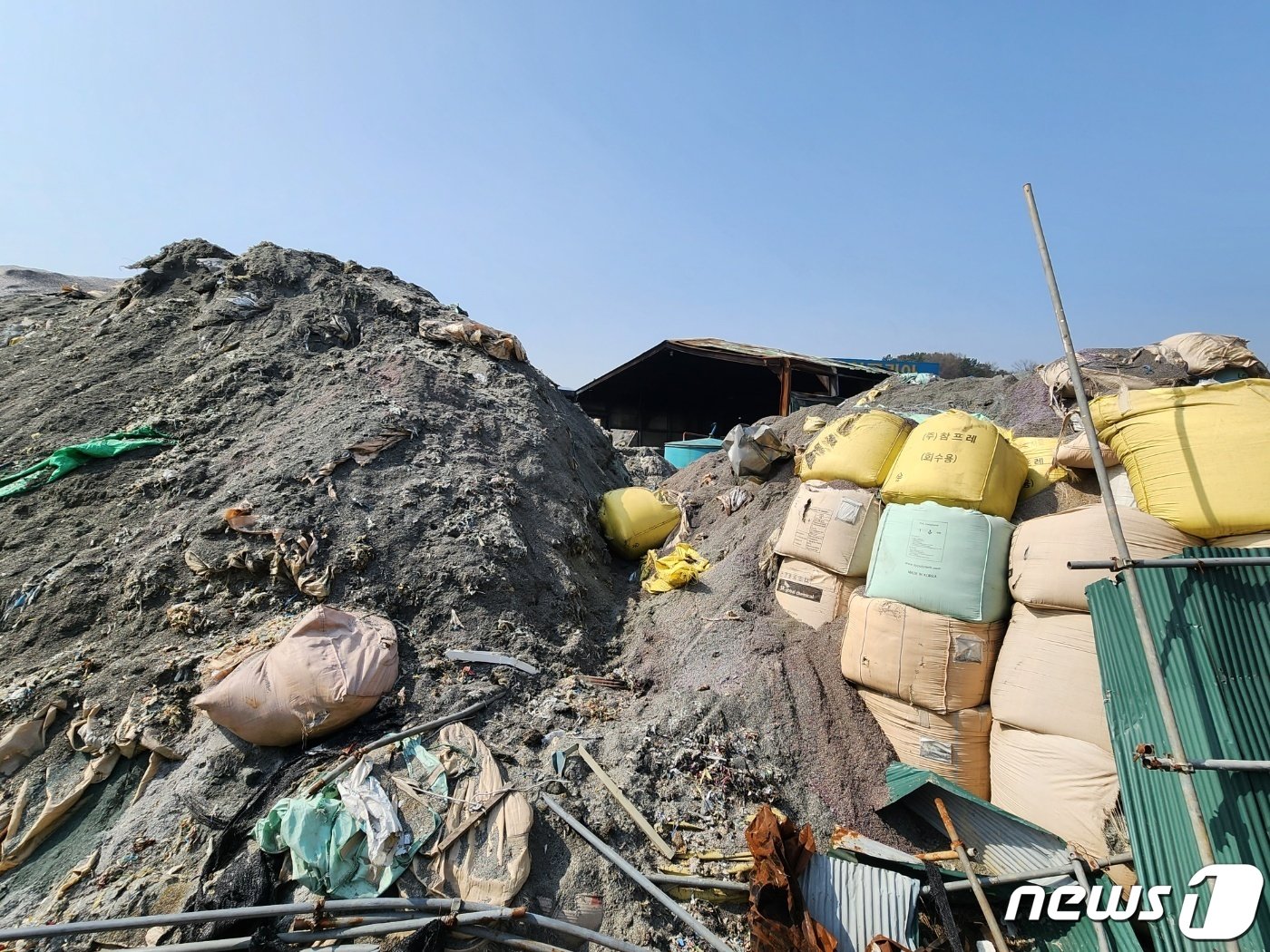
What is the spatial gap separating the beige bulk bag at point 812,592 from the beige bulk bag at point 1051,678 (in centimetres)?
94

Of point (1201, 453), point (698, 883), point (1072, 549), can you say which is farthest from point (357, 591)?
point (1201, 453)

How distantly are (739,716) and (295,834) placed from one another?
2.18 m

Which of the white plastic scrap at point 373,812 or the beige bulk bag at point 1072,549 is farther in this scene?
the beige bulk bag at point 1072,549

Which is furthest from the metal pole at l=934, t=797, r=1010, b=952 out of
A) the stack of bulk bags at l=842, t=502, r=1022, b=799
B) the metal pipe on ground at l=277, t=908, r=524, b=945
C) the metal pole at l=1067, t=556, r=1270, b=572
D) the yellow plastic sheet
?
the yellow plastic sheet

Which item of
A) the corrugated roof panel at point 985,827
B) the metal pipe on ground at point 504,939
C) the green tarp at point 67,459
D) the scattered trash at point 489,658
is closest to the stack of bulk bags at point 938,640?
the corrugated roof panel at point 985,827

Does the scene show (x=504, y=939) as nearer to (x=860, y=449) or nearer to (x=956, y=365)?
(x=860, y=449)

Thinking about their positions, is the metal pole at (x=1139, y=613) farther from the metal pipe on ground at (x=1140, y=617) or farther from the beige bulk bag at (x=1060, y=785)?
the beige bulk bag at (x=1060, y=785)

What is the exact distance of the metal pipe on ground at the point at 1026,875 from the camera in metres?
2.63

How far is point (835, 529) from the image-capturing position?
409 cm

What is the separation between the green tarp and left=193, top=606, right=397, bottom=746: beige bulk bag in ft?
9.23

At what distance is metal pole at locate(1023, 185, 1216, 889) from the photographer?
1.96m

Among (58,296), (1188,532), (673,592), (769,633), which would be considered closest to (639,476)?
(673,592)

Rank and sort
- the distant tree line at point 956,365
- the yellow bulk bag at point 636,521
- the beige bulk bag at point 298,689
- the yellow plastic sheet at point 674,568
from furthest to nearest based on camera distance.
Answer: the distant tree line at point 956,365 < the yellow bulk bag at point 636,521 < the yellow plastic sheet at point 674,568 < the beige bulk bag at point 298,689

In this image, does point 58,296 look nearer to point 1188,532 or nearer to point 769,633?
point 769,633
